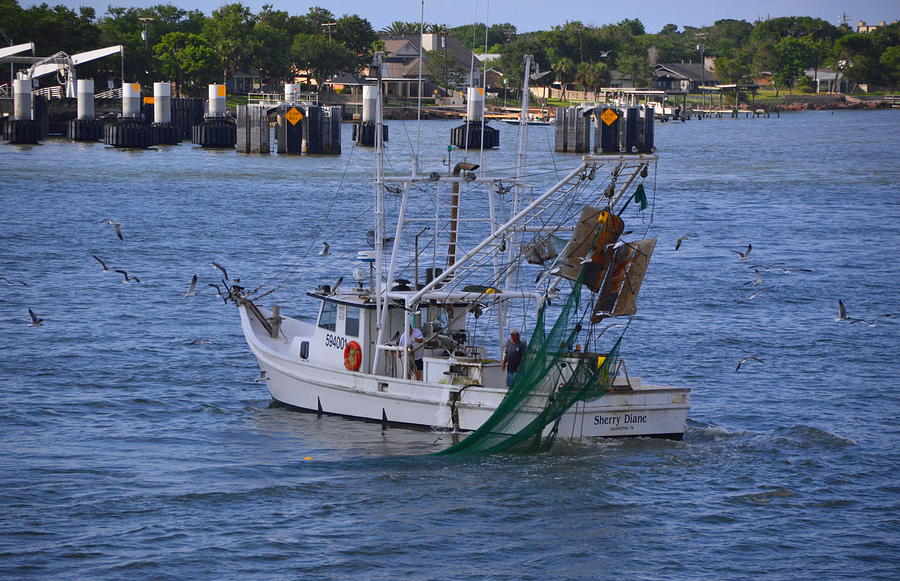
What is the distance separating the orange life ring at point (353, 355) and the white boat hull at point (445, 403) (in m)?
0.37

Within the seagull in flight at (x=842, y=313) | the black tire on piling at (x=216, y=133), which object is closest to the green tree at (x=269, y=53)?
the black tire on piling at (x=216, y=133)

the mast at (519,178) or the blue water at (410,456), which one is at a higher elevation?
the mast at (519,178)

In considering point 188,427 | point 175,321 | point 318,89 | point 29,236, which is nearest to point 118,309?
point 175,321

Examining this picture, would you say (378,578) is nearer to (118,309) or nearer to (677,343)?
(677,343)

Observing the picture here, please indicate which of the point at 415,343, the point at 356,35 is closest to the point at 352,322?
the point at 415,343

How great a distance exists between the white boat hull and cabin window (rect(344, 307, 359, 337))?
90 cm

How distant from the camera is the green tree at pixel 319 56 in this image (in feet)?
550

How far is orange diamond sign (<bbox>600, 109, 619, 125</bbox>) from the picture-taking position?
102 metres

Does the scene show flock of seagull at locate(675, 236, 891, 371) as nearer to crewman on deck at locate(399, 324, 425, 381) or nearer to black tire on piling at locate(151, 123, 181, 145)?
crewman on deck at locate(399, 324, 425, 381)

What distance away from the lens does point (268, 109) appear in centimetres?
10044

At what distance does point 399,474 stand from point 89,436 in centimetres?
744

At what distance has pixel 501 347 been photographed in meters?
26.2

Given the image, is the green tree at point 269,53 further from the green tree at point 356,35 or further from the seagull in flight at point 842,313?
the seagull in flight at point 842,313

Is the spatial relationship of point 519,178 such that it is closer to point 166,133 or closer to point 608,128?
point 608,128
